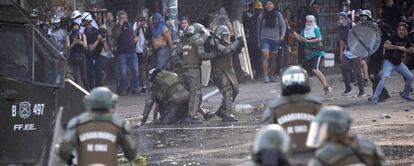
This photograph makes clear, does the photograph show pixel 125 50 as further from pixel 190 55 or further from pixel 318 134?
pixel 318 134

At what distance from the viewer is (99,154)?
821 centimetres

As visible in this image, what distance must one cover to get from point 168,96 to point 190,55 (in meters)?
0.76

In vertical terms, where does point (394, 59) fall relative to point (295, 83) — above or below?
below

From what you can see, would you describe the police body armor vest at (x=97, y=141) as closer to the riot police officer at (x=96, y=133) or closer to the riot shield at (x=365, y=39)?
the riot police officer at (x=96, y=133)

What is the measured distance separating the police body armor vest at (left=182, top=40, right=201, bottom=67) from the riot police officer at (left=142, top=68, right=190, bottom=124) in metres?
0.31

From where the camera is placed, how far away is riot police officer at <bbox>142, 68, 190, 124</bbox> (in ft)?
57.4

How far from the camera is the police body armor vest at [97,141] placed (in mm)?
8172

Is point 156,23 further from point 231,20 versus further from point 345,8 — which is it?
point 345,8

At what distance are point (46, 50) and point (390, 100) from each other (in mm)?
8963

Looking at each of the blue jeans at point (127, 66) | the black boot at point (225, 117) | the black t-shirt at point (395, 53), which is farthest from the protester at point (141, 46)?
the black t-shirt at point (395, 53)

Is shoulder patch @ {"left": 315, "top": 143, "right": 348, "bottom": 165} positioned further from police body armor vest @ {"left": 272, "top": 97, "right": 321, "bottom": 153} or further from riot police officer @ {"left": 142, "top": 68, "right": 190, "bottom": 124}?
riot police officer @ {"left": 142, "top": 68, "right": 190, "bottom": 124}

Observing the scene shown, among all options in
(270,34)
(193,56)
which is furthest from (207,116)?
(270,34)

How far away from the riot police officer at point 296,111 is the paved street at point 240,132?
4.36 m

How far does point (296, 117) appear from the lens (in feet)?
28.2
